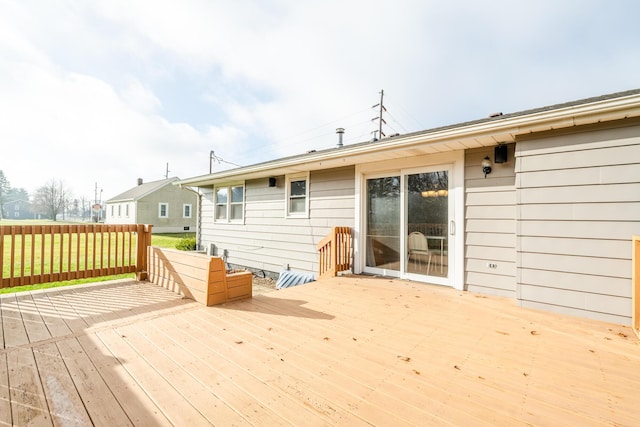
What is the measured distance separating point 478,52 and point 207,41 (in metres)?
6.60

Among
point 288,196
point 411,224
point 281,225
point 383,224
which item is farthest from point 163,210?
point 411,224

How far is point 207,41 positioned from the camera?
6219 millimetres

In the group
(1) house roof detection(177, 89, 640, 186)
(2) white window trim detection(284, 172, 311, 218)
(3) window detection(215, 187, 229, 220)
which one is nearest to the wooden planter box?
(1) house roof detection(177, 89, 640, 186)

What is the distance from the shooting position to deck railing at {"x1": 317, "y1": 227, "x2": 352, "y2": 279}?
17.0 feet

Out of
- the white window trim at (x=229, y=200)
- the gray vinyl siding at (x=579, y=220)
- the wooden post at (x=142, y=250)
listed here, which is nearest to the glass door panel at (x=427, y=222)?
the gray vinyl siding at (x=579, y=220)

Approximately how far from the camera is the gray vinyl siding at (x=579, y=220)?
2879 mm

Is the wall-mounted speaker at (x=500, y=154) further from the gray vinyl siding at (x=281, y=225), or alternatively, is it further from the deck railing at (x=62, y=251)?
the deck railing at (x=62, y=251)

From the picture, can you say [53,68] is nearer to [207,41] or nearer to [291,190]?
[207,41]

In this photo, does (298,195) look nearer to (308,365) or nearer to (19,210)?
(308,365)

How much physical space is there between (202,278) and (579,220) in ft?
14.8

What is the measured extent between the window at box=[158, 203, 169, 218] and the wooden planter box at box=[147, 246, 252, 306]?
69.9 ft

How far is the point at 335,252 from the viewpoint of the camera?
5.20 meters

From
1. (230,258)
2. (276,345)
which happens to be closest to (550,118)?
(276,345)

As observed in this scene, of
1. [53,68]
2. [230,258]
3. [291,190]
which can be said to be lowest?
[230,258]
